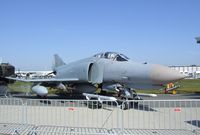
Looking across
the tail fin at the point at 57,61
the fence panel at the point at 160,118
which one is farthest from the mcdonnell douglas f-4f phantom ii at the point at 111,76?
the tail fin at the point at 57,61

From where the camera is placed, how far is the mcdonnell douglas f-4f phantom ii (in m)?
12.0

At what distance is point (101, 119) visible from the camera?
35.0 feet

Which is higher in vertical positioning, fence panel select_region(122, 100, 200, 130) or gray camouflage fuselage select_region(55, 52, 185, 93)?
gray camouflage fuselage select_region(55, 52, 185, 93)

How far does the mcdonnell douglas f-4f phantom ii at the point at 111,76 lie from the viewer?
39.3ft

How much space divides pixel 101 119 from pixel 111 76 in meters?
4.18

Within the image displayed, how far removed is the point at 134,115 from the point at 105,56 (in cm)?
622

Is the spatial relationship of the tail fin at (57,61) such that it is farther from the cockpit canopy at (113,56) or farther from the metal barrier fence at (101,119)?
the metal barrier fence at (101,119)

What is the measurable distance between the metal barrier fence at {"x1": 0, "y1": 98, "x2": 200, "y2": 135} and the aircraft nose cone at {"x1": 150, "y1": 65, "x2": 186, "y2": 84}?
4.34ft

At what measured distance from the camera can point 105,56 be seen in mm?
15828

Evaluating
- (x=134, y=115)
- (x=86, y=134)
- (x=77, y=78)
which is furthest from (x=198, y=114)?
(x=77, y=78)

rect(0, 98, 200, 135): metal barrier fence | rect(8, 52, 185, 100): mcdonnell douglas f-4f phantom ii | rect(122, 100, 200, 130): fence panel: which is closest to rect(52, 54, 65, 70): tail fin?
rect(8, 52, 185, 100): mcdonnell douglas f-4f phantom ii

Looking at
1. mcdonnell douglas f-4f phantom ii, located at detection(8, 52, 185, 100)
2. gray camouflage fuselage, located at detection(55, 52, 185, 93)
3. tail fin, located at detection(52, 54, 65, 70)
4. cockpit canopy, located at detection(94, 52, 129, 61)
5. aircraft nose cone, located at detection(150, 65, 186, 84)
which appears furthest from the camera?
tail fin, located at detection(52, 54, 65, 70)

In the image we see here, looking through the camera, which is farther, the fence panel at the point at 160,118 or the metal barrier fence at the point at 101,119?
the fence panel at the point at 160,118

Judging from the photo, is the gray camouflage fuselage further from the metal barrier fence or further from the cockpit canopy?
the metal barrier fence
